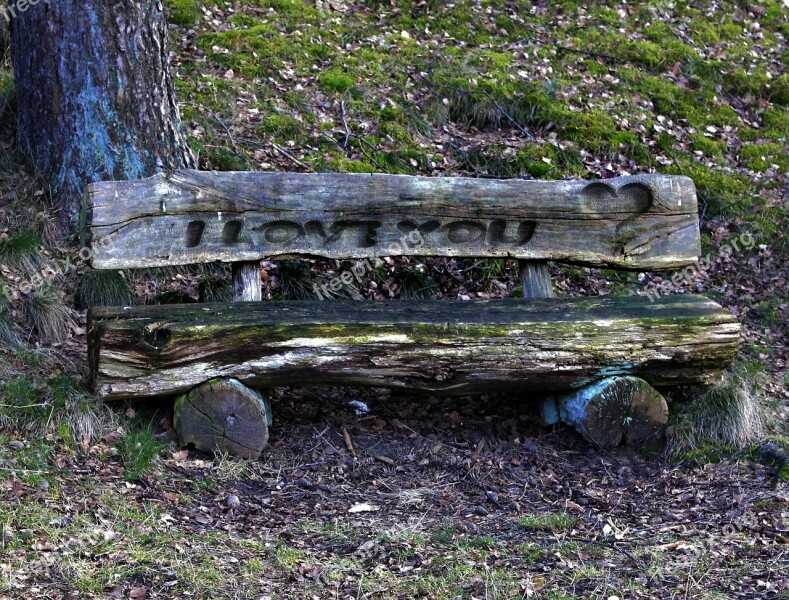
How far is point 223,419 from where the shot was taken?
548 cm

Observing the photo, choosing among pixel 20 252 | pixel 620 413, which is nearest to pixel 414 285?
pixel 620 413

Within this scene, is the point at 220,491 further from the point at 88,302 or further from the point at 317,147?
the point at 317,147

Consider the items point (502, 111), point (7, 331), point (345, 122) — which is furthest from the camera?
point (502, 111)

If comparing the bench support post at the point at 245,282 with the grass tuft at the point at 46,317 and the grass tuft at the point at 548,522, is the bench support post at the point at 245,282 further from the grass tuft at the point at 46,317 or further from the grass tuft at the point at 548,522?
the grass tuft at the point at 548,522

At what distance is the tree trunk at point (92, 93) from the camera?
21.2 feet

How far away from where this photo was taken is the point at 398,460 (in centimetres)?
575

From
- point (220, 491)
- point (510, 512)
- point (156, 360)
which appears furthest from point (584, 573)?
point (156, 360)

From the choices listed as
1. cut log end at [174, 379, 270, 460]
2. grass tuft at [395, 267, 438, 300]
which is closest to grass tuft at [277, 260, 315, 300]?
grass tuft at [395, 267, 438, 300]

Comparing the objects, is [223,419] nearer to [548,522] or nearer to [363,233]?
[363,233]

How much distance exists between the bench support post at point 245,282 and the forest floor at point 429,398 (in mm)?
697

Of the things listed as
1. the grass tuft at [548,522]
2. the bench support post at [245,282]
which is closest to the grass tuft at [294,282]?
the bench support post at [245,282]

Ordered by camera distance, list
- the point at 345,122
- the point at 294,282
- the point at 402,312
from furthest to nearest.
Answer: the point at 345,122, the point at 294,282, the point at 402,312

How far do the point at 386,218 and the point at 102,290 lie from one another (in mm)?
2115

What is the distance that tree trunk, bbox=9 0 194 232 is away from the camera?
21.2 feet
